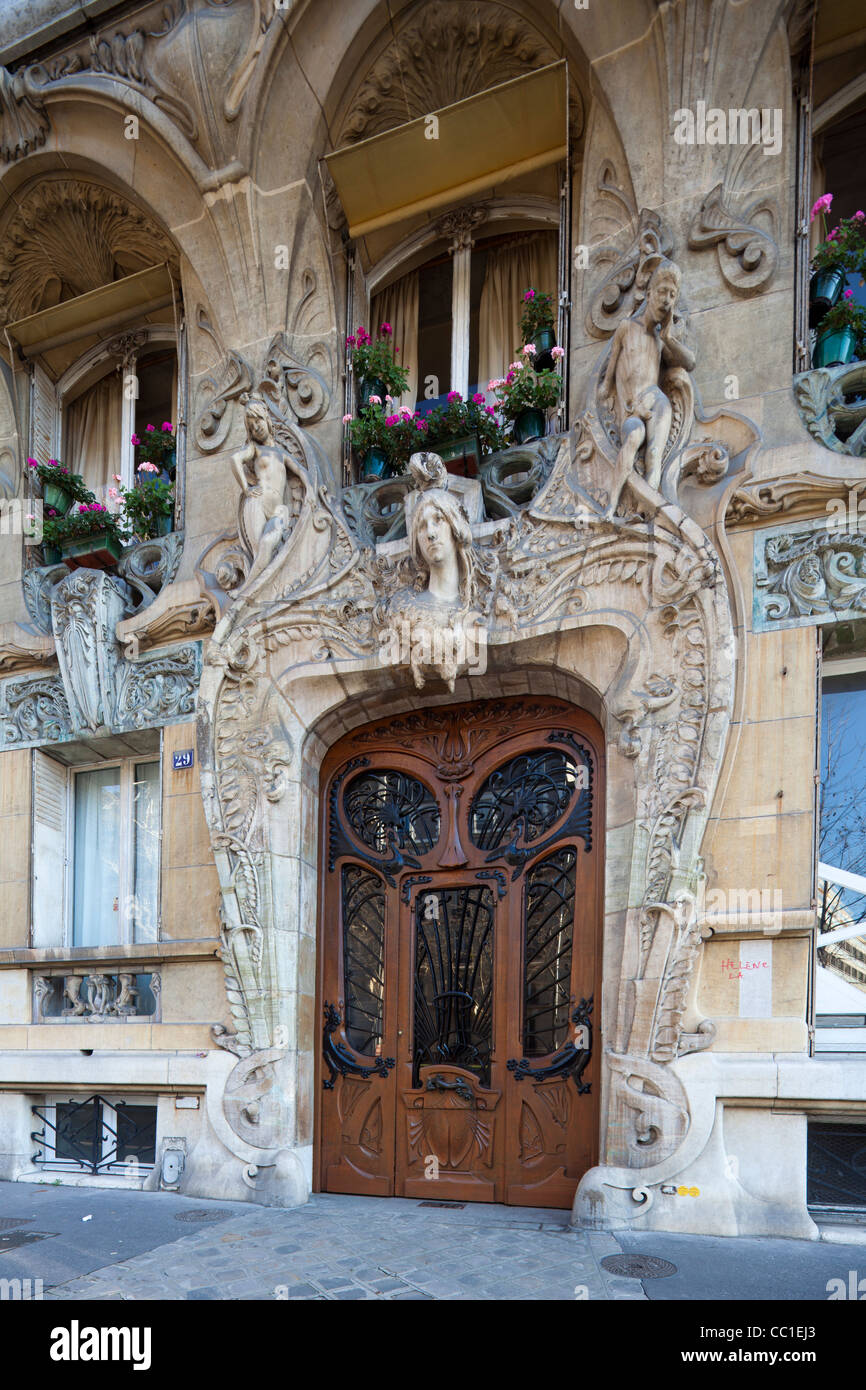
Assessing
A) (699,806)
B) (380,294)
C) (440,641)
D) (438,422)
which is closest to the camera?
(699,806)

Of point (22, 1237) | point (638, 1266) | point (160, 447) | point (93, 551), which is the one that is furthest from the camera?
point (160, 447)

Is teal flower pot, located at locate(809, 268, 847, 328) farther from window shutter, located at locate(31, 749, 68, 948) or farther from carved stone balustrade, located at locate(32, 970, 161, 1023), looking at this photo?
window shutter, located at locate(31, 749, 68, 948)

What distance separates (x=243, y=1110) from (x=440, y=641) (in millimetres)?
3713

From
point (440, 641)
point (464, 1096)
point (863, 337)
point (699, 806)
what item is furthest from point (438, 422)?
point (464, 1096)

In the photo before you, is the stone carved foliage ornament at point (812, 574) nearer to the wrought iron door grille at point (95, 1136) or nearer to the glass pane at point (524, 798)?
the glass pane at point (524, 798)

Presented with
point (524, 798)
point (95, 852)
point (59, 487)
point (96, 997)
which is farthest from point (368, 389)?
point (96, 997)

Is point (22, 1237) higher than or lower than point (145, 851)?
lower

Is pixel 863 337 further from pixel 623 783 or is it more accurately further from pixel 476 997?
pixel 476 997

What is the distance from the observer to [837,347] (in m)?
6.93

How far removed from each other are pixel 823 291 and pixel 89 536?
22.1 feet

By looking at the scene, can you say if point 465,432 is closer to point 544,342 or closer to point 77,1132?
point 544,342

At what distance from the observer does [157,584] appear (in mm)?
9336

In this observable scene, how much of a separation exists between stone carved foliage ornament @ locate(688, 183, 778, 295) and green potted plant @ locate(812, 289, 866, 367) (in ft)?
1.73

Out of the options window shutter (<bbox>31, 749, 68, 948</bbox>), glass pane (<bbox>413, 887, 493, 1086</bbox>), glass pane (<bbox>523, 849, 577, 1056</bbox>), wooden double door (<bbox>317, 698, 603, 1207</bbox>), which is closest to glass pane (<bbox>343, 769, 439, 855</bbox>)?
wooden double door (<bbox>317, 698, 603, 1207</bbox>)
